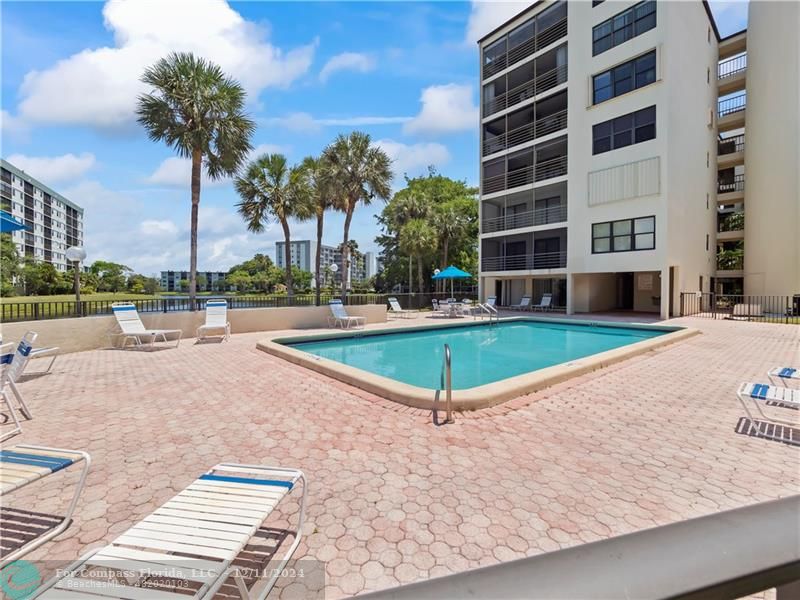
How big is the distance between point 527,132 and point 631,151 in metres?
7.19

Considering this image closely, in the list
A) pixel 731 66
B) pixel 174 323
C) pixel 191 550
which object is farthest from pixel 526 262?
pixel 191 550

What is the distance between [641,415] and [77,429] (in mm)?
6885

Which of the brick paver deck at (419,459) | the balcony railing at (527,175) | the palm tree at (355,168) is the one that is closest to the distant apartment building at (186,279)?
the palm tree at (355,168)

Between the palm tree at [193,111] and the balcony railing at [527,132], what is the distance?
16.6 m

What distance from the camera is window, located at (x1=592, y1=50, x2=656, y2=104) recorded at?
18.5 m

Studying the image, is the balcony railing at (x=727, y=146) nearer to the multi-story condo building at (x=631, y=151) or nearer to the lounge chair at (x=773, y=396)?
the multi-story condo building at (x=631, y=151)

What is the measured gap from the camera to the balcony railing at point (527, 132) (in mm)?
22781

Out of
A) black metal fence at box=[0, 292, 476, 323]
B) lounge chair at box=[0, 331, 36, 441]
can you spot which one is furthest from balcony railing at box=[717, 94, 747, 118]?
lounge chair at box=[0, 331, 36, 441]

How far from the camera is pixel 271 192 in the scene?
853 inches

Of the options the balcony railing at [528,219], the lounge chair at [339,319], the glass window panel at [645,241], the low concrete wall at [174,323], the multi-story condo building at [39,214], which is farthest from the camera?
the multi-story condo building at [39,214]

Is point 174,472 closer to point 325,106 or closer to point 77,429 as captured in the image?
point 77,429

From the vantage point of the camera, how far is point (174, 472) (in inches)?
140

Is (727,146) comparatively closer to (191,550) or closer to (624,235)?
(624,235)

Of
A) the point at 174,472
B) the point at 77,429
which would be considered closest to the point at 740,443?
the point at 174,472
